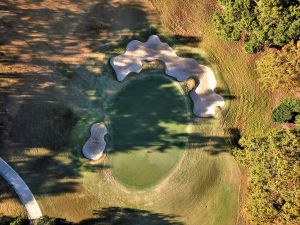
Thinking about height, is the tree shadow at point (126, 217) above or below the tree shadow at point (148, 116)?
below

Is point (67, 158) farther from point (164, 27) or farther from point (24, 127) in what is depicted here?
point (164, 27)

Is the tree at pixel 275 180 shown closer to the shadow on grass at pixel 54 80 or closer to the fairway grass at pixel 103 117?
the fairway grass at pixel 103 117

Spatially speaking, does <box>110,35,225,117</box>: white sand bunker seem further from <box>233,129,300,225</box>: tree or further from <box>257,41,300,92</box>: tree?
<box>233,129,300,225</box>: tree

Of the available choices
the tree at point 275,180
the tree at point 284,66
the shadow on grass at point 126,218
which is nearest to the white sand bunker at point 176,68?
the tree at point 284,66

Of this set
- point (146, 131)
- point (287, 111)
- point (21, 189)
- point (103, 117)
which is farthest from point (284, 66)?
point (21, 189)

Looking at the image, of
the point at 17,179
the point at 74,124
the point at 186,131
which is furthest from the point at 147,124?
the point at 17,179
